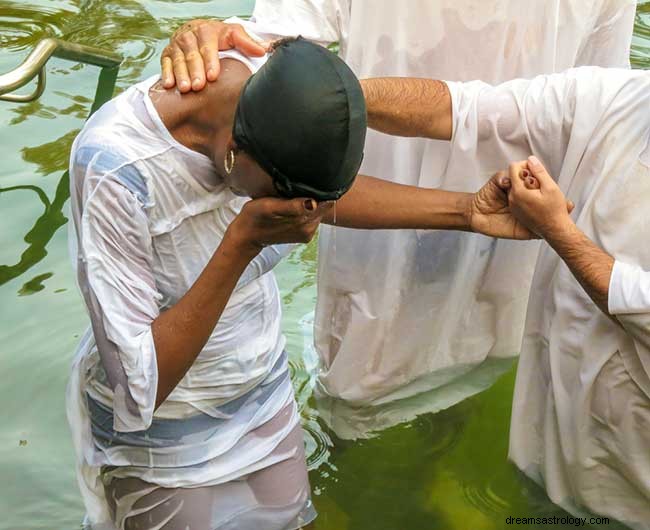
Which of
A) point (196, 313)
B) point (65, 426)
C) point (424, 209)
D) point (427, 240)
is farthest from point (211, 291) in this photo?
point (65, 426)

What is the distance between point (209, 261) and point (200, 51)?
1.44 feet

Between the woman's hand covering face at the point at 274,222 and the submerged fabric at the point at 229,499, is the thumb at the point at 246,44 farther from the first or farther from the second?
the submerged fabric at the point at 229,499

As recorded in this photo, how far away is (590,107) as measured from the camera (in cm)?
248

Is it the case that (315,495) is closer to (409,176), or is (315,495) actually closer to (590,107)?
(409,176)

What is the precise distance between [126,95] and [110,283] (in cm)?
37

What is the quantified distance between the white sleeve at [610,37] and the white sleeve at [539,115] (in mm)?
354

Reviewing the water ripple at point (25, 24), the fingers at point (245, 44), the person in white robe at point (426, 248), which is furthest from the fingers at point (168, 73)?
the water ripple at point (25, 24)

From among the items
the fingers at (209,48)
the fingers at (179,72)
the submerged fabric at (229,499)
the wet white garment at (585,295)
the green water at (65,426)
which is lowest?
the green water at (65,426)

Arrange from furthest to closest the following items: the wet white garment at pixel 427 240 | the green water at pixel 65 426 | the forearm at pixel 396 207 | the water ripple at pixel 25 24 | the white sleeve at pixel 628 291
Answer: the water ripple at pixel 25 24 → the green water at pixel 65 426 → the wet white garment at pixel 427 240 → the forearm at pixel 396 207 → the white sleeve at pixel 628 291

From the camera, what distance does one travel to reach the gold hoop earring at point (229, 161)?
1.92m

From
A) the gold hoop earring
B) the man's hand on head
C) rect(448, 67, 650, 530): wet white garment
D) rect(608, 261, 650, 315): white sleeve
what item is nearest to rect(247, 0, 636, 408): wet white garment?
rect(448, 67, 650, 530): wet white garment

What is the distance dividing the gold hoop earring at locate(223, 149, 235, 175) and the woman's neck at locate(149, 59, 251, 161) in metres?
0.06

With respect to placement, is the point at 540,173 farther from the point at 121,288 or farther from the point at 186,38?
the point at 121,288

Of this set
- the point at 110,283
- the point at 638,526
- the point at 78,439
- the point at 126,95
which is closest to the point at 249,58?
the point at 126,95
